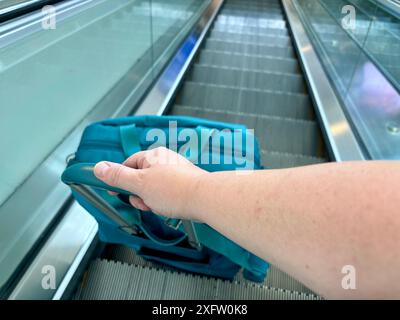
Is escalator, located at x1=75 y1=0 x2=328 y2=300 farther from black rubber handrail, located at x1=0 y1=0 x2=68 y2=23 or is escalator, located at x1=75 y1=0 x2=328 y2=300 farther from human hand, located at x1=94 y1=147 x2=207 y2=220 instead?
black rubber handrail, located at x1=0 y1=0 x2=68 y2=23

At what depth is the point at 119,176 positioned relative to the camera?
26.4 inches

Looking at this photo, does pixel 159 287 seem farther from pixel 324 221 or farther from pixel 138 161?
pixel 324 221

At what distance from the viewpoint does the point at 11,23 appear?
43.2 inches

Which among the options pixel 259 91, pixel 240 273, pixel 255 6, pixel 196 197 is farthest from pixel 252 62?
pixel 255 6

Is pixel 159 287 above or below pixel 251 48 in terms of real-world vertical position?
below

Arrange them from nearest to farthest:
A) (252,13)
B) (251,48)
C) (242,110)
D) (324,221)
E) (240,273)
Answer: (324,221) → (240,273) → (242,110) → (251,48) → (252,13)

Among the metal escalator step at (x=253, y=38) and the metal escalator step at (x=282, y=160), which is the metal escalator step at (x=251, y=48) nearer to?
the metal escalator step at (x=253, y=38)

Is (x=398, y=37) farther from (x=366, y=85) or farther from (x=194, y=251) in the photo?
(x=194, y=251)

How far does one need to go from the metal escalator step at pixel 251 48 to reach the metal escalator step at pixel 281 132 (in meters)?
2.13

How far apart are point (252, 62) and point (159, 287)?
3.49 meters

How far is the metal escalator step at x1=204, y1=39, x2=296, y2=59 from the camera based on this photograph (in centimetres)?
452

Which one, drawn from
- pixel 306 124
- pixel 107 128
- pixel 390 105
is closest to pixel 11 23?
pixel 107 128

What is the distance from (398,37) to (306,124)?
0.97 m

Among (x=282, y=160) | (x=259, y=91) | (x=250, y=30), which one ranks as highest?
(x=250, y=30)
